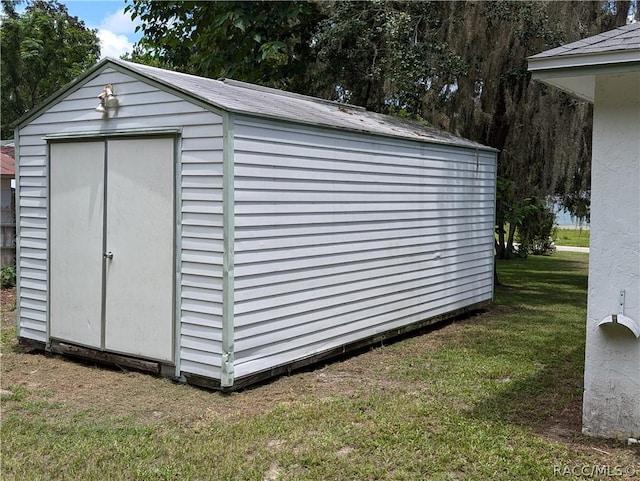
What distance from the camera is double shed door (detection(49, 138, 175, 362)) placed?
5348 mm

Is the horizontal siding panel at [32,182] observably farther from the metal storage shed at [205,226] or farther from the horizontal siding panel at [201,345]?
the horizontal siding panel at [201,345]

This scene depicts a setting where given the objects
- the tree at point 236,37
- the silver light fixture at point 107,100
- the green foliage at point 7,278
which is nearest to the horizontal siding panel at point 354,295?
the silver light fixture at point 107,100

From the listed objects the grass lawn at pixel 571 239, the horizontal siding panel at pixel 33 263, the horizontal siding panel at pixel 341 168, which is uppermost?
the horizontal siding panel at pixel 341 168

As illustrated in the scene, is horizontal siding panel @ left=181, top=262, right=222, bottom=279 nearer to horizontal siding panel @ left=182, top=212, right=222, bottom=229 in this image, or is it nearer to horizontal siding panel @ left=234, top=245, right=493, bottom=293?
horizontal siding panel @ left=234, top=245, right=493, bottom=293

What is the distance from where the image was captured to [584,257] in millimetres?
20828

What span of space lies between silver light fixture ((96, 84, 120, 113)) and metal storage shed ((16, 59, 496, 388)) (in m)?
0.01

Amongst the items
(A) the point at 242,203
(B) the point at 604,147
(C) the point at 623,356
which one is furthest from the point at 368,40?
(C) the point at 623,356

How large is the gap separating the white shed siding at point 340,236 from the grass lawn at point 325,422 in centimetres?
45

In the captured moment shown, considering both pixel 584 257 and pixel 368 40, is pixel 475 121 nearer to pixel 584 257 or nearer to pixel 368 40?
pixel 368 40

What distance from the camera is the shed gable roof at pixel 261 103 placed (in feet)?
16.9

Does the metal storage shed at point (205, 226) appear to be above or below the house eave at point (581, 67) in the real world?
below

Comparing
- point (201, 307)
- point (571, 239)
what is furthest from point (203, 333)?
point (571, 239)

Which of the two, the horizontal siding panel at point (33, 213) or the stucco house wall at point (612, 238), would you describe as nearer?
the stucco house wall at point (612, 238)

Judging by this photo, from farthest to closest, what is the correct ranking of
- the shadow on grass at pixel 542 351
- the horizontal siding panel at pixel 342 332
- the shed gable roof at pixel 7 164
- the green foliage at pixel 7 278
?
the shed gable roof at pixel 7 164
the green foliage at pixel 7 278
the horizontal siding panel at pixel 342 332
the shadow on grass at pixel 542 351
